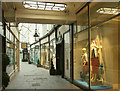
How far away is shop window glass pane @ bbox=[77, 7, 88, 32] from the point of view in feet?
21.6

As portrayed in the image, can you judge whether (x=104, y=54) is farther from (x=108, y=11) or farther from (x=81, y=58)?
(x=81, y=58)

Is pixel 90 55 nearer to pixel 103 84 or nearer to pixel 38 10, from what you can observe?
pixel 103 84

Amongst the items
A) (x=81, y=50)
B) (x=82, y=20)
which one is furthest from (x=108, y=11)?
(x=81, y=50)

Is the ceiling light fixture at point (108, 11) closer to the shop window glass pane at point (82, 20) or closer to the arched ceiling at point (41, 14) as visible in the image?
the shop window glass pane at point (82, 20)

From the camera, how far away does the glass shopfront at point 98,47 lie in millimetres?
4402

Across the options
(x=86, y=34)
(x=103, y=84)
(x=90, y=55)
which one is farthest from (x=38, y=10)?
(x=103, y=84)

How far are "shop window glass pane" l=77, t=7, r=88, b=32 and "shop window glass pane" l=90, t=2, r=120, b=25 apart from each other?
55 centimetres

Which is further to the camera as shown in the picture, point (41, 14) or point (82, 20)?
point (41, 14)

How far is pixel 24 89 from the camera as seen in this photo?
652 centimetres

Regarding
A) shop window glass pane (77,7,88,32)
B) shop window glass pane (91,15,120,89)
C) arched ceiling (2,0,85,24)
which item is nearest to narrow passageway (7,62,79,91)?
shop window glass pane (91,15,120,89)

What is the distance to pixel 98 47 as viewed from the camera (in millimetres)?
5359

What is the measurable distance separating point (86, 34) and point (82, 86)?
2318mm

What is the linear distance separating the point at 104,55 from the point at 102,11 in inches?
59.8

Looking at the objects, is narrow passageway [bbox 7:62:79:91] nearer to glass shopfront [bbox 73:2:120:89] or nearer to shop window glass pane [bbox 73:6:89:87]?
shop window glass pane [bbox 73:6:89:87]
